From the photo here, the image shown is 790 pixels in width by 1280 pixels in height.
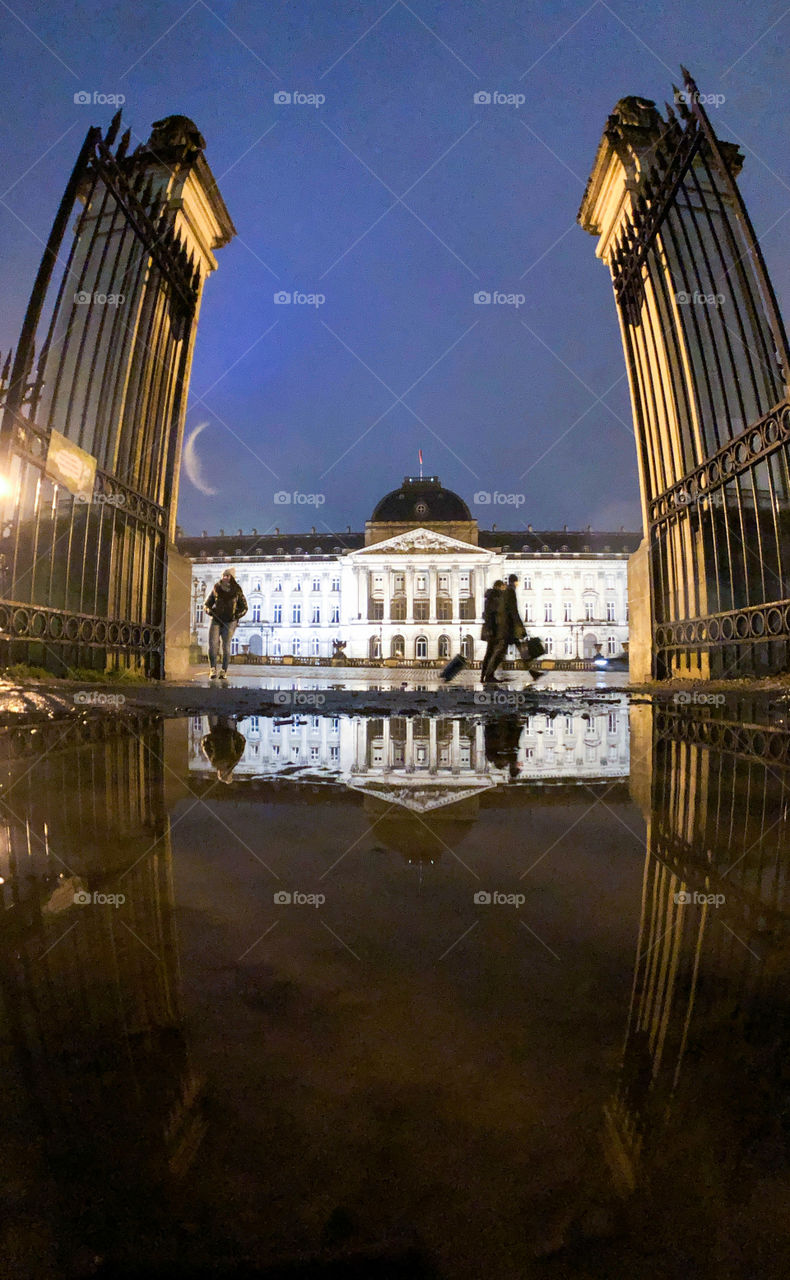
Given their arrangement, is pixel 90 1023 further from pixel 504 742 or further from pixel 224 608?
pixel 224 608

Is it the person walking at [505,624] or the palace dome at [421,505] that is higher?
the palace dome at [421,505]

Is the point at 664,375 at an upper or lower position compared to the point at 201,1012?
upper

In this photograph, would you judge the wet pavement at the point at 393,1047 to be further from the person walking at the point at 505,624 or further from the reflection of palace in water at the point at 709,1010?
the person walking at the point at 505,624

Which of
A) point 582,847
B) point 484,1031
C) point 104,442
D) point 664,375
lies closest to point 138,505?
point 104,442

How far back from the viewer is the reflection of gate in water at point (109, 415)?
4848mm

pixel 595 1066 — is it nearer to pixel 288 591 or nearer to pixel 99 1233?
pixel 99 1233

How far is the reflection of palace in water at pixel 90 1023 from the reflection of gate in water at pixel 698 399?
4613 mm

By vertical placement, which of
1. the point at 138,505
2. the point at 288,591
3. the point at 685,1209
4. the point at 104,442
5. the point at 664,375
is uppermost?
the point at 288,591

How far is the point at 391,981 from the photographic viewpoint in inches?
27.9

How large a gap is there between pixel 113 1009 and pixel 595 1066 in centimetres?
47

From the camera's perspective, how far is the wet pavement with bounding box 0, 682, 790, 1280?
0.42 m

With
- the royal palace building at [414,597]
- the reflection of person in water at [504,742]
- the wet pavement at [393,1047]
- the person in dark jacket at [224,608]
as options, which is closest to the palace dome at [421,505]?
the royal palace building at [414,597]

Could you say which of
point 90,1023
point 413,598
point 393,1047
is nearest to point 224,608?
point 90,1023

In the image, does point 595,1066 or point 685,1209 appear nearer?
point 685,1209
